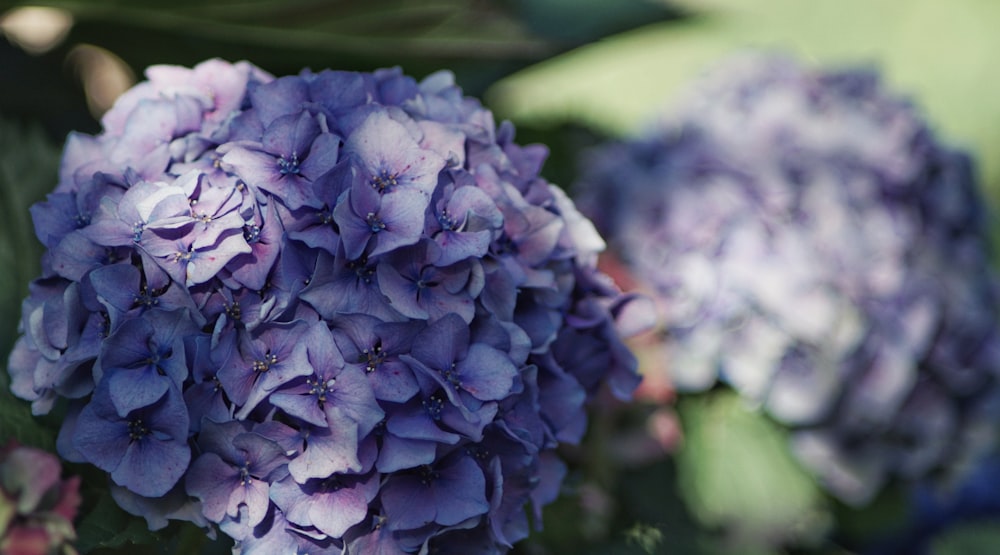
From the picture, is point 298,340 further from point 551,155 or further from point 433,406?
point 551,155

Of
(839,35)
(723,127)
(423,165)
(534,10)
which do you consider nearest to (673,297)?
(723,127)

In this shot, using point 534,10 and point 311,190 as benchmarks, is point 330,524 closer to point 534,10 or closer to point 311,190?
point 311,190

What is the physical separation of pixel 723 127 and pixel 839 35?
1997 millimetres

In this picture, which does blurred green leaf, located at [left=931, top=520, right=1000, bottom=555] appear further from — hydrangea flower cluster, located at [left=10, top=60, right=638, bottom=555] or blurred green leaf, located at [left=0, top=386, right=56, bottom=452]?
blurred green leaf, located at [left=0, top=386, right=56, bottom=452]

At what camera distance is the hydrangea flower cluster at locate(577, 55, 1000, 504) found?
132cm

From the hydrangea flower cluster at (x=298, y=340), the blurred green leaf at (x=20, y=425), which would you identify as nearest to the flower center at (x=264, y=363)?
the hydrangea flower cluster at (x=298, y=340)

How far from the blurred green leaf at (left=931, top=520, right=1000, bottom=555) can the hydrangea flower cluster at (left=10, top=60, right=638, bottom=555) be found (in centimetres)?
78

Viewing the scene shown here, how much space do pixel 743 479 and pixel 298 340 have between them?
0.89 metres

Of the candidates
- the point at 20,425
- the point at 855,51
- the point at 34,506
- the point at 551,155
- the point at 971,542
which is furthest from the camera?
the point at 855,51

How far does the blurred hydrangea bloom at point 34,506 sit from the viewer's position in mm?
578

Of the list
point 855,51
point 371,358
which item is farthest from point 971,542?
point 855,51

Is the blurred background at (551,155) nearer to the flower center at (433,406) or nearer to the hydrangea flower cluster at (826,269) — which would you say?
the hydrangea flower cluster at (826,269)

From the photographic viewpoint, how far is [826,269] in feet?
4.31

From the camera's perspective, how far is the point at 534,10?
76.7 inches
